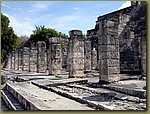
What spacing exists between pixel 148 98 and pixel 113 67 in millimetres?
5061

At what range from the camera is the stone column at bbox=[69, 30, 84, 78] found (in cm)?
1453

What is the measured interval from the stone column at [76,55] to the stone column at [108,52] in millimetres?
3892

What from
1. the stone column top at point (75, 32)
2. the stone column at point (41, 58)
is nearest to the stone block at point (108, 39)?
the stone column top at point (75, 32)

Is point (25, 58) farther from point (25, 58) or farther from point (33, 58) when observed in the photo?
point (33, 58)

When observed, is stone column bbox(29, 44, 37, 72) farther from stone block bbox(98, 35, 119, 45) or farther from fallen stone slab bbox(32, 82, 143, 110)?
fallen stone slab bbox(32, 82, 143, 110)

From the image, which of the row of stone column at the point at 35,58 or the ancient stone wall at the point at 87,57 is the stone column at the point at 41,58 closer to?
the row of stone column at the point at 35,58

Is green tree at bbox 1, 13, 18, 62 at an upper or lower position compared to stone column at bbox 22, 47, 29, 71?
upper

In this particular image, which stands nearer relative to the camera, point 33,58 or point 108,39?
point 108,39

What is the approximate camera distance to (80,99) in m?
7.43

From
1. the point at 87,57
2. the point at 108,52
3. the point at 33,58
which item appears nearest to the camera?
the point at 108,52

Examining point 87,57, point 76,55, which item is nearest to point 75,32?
point 76,55

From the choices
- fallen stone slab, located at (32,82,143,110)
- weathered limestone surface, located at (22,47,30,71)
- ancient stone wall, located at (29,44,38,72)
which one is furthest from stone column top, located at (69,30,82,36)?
weathered limestone surface, located at (22,47,30,71)

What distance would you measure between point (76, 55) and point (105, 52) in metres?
4.35

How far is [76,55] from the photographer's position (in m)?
14.7
